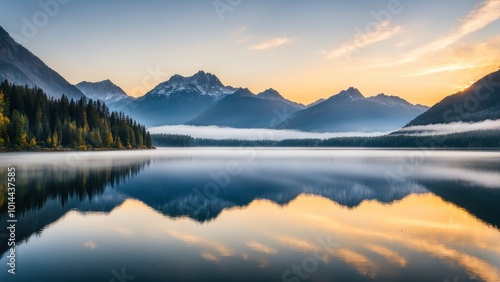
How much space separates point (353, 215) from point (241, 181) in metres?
30.2

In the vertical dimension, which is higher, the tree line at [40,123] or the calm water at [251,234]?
the tree line at [40,123]

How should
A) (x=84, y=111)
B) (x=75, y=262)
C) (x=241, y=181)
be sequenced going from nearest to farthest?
(x=75, y=262) < (x=241, y=181) < (x=84, y=111)

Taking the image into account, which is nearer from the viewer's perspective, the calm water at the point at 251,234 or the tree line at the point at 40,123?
the calm water at the point at 251,234

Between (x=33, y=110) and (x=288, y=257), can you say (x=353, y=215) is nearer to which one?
(x=288, y=257)

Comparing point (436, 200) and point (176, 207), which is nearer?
point (176, 207)

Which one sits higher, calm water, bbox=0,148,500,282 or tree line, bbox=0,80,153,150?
tree line, bbox=0,80,153,150

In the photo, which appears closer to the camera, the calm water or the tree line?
the calm water

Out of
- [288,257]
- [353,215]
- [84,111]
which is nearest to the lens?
[288,257]

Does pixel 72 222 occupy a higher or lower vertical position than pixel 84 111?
lower

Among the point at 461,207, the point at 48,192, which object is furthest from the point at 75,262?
the point at 461,207

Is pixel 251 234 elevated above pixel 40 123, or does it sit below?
below

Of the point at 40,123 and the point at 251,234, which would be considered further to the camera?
the point at 40,123

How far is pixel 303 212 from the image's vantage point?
1423 inches

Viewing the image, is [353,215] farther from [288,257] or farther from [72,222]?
[72,222]
